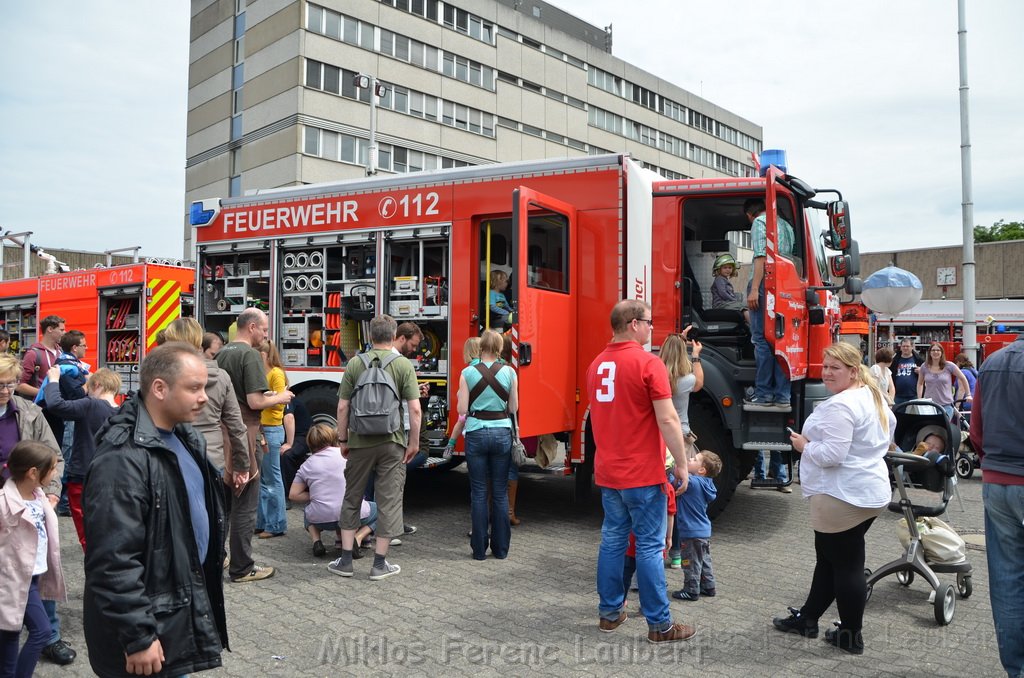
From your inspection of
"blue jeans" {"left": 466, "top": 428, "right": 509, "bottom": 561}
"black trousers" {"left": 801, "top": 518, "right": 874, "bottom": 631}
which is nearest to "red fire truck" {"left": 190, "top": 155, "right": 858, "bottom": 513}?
"blue jeans" {"left": 466, "top": 428, "right": 509, "bottom": 561}

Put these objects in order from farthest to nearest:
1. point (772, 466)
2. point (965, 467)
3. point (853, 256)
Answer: point (965, 467) → point (772, 466) → point (853, 256)

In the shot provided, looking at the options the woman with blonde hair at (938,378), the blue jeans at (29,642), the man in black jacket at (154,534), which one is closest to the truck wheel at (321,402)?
the blue jeans at (29,642)

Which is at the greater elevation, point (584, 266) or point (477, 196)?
point (477, 196)

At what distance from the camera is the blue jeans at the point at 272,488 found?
6.45 m

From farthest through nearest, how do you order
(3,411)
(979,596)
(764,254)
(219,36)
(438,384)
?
(219,36) → (438,384) → (764,254) → (979,596) → (3,411)

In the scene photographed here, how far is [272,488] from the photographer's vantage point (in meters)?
6.53

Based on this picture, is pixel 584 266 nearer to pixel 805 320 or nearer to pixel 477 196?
pixel 477 196

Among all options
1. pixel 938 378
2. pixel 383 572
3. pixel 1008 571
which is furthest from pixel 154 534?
pixel 938 378

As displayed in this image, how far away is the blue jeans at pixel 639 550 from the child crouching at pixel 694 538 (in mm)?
489

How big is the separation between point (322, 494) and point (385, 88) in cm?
2871

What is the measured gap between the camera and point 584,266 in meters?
6.98

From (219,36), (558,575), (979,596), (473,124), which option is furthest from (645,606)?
(219,36)

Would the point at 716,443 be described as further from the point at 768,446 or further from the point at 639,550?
the point at 639,550

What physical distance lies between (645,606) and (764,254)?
333 centimetres
